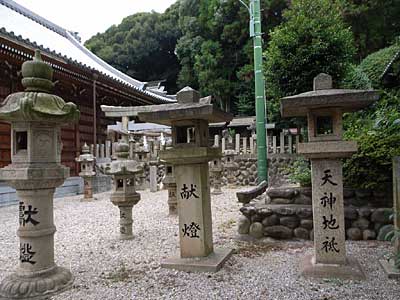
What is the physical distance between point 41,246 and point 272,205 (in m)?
3.47

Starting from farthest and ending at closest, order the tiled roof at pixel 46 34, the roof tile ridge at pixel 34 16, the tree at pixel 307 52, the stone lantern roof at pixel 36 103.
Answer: the roof tile ridge at pixel 34 16, the tiled roof at pixel 46 34, the tree at pixel 307 52, the stone lantern roof at pixel 36 103

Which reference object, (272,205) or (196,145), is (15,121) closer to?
(196,145)

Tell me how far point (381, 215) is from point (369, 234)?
13.5 inches

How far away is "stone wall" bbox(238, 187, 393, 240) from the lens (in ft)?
16.0

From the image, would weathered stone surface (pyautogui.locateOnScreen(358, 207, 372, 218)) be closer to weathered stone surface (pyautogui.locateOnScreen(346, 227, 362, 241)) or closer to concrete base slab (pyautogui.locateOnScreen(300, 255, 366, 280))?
weathered stone surface (pyautogui.locateOnScreen(346, 227, 362, 241))

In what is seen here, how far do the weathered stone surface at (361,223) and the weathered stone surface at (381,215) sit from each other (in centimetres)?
13

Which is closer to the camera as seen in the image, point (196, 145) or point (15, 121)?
point (15, 121)

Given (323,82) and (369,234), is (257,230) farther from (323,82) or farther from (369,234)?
(323,82)

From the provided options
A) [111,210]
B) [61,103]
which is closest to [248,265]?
[61,103]

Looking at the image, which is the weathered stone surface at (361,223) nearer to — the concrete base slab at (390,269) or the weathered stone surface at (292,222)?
the weathered stone surface at (292,222)

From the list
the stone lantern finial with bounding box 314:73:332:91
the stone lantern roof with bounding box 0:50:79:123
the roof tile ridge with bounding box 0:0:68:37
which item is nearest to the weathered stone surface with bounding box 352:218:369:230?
the stone lantern finial with bounding box 314:73:332:91

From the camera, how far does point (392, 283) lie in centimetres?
333

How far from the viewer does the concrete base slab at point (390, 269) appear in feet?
11.3

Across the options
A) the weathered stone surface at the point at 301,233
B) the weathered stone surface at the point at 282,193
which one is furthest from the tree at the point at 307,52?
the weathered stone surface at the point at 301,233
